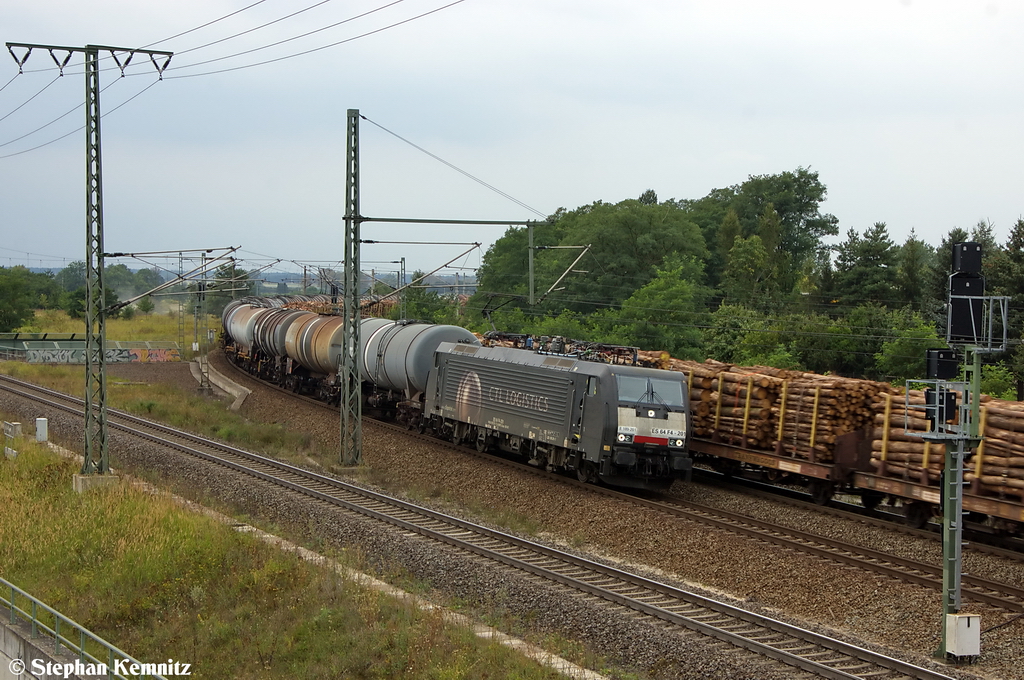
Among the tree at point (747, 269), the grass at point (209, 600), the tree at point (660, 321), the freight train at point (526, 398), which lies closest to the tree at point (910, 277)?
the tree at point (747, 269)

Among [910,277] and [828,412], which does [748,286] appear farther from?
[828,412]

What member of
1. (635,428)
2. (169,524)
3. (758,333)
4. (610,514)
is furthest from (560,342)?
(758,333)

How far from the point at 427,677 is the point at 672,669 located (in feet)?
9.52

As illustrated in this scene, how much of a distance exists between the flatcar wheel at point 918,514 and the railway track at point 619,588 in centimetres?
719

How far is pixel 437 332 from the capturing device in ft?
95.9

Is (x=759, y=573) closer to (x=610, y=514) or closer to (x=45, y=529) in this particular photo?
(x=610, y=514)

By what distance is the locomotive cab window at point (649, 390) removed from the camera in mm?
20777

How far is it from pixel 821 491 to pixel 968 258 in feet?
29.9

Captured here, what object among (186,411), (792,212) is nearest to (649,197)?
(792,212)

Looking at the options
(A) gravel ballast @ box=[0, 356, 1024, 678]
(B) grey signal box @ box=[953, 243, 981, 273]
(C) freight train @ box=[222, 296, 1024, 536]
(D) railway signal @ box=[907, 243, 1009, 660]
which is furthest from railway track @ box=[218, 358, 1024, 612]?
(B) grey signal box @ box=[953, 243, 981, 273]

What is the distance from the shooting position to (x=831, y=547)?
1683 centimetres
